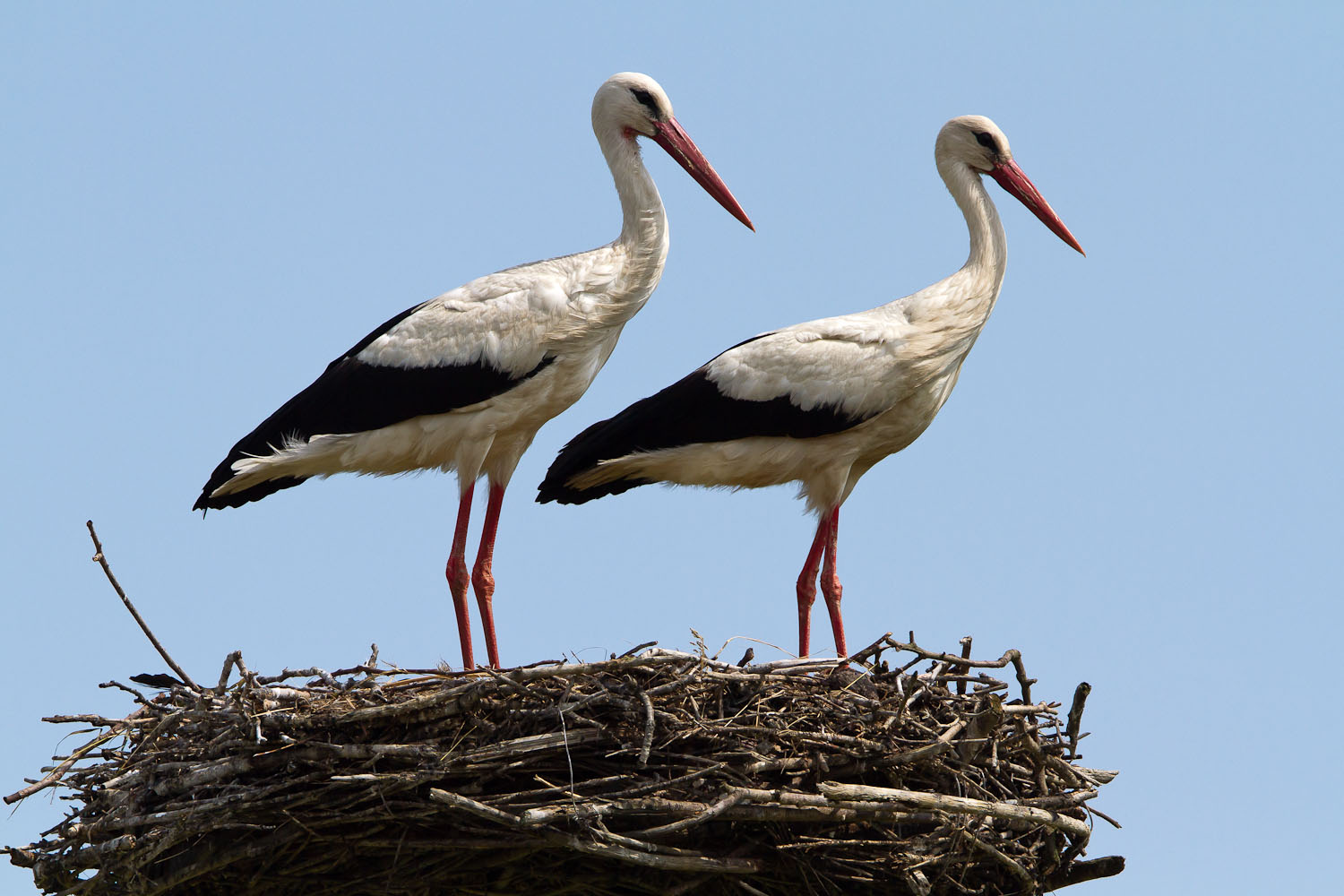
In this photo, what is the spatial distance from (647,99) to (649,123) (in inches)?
4.2

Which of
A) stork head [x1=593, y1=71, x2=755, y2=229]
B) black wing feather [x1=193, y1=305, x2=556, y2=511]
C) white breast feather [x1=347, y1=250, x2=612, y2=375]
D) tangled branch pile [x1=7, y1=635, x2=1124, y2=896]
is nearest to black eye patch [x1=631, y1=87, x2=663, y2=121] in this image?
stork head [x1=593, y1=71, x2=755, y2=229]

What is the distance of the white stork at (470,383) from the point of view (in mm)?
8133

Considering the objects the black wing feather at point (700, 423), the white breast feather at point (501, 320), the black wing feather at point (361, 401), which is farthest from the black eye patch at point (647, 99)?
the black wing feather at point (361, 401)

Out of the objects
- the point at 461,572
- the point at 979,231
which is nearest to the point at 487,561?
the point at 461,572

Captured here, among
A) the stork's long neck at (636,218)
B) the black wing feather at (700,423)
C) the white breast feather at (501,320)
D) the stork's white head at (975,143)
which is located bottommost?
the black wing feather at (700,423)

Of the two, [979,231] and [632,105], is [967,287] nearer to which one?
[979,231]

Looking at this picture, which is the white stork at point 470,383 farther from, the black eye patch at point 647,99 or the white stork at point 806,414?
the white stork at point 806,414

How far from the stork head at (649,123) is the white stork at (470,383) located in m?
0.18

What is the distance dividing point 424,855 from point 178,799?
2.98ft

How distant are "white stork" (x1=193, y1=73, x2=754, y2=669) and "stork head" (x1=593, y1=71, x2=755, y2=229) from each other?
0.18m

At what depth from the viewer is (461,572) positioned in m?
8.57

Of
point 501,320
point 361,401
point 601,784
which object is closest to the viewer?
point 601,784

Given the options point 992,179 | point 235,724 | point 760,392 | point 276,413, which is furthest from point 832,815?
point 992,179

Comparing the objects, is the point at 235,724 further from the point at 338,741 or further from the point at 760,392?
the point at 760,392
